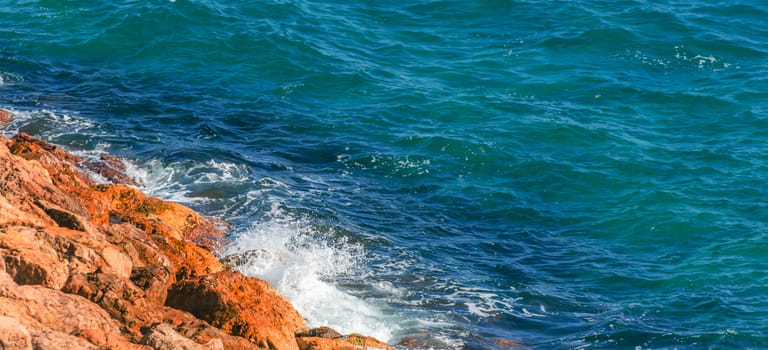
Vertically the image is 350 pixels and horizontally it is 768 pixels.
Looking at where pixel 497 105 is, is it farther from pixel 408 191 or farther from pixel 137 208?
pixel 137 208

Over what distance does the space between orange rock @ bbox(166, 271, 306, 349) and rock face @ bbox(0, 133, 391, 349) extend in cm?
2

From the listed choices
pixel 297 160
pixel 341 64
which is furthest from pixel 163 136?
pixel 341 64

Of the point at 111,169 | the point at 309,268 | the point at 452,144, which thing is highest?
the point at 111,169

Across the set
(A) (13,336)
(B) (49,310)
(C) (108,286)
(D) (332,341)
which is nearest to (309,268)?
(D) (332,341)

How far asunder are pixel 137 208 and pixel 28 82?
51.0 feet

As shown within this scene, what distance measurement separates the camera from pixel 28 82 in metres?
36.2

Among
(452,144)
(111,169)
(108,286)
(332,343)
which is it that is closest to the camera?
(108,286)

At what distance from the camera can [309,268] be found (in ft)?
79.7

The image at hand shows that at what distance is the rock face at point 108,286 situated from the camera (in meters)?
13.1

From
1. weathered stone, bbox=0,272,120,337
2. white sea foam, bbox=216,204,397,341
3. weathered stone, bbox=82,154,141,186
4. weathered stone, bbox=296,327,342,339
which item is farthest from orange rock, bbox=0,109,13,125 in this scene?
weathered stone, bbox=0,272,120,337

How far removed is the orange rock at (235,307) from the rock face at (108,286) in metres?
0.02

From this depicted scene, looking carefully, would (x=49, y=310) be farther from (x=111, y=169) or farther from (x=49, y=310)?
(x=111, y=169)

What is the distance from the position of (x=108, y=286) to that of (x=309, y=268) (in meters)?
9.64

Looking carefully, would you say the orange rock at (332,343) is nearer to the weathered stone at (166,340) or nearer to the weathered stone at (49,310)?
the weathered stone at (166,340)
